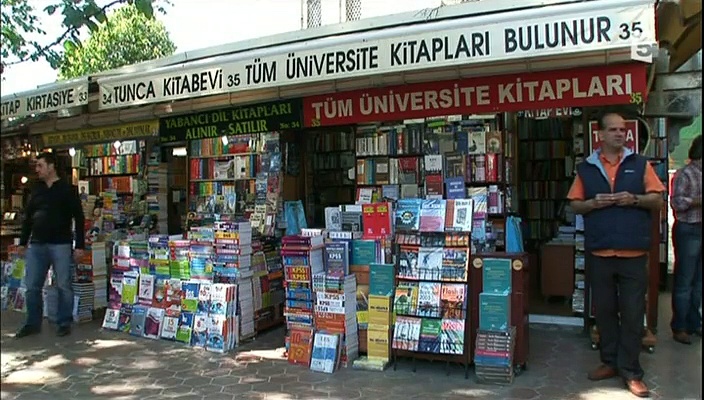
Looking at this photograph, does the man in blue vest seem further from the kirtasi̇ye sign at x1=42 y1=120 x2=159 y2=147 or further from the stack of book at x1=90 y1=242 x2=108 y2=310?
the kirtasi̇ye sign at x1=42 y1=120 x2=159 y2=147

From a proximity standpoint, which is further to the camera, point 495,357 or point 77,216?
point 77,216

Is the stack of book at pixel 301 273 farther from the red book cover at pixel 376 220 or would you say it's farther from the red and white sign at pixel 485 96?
the red and white sign at pixel 485 96

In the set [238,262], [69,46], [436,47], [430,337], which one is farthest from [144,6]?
[430,337]

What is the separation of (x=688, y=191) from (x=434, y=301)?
2.32 m

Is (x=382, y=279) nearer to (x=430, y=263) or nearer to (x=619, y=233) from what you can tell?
(x=430, y=263)

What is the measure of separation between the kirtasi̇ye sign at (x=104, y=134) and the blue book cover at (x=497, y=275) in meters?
4.66

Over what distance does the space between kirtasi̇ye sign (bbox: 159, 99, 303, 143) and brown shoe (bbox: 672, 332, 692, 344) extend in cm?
397

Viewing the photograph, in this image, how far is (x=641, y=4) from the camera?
3.82 metres

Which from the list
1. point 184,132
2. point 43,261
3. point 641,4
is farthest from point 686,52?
point 43,261

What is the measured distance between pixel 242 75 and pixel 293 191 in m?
2.11

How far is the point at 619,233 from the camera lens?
12.5 ft

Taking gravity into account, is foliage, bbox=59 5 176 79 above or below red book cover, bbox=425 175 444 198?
above

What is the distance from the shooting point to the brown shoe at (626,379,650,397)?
12.3 feet

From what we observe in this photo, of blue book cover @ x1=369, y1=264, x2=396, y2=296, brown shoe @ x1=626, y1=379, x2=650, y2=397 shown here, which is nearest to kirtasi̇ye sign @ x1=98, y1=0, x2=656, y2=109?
blue book cover @ x1=369, y1=264, x2=396, y2=296
